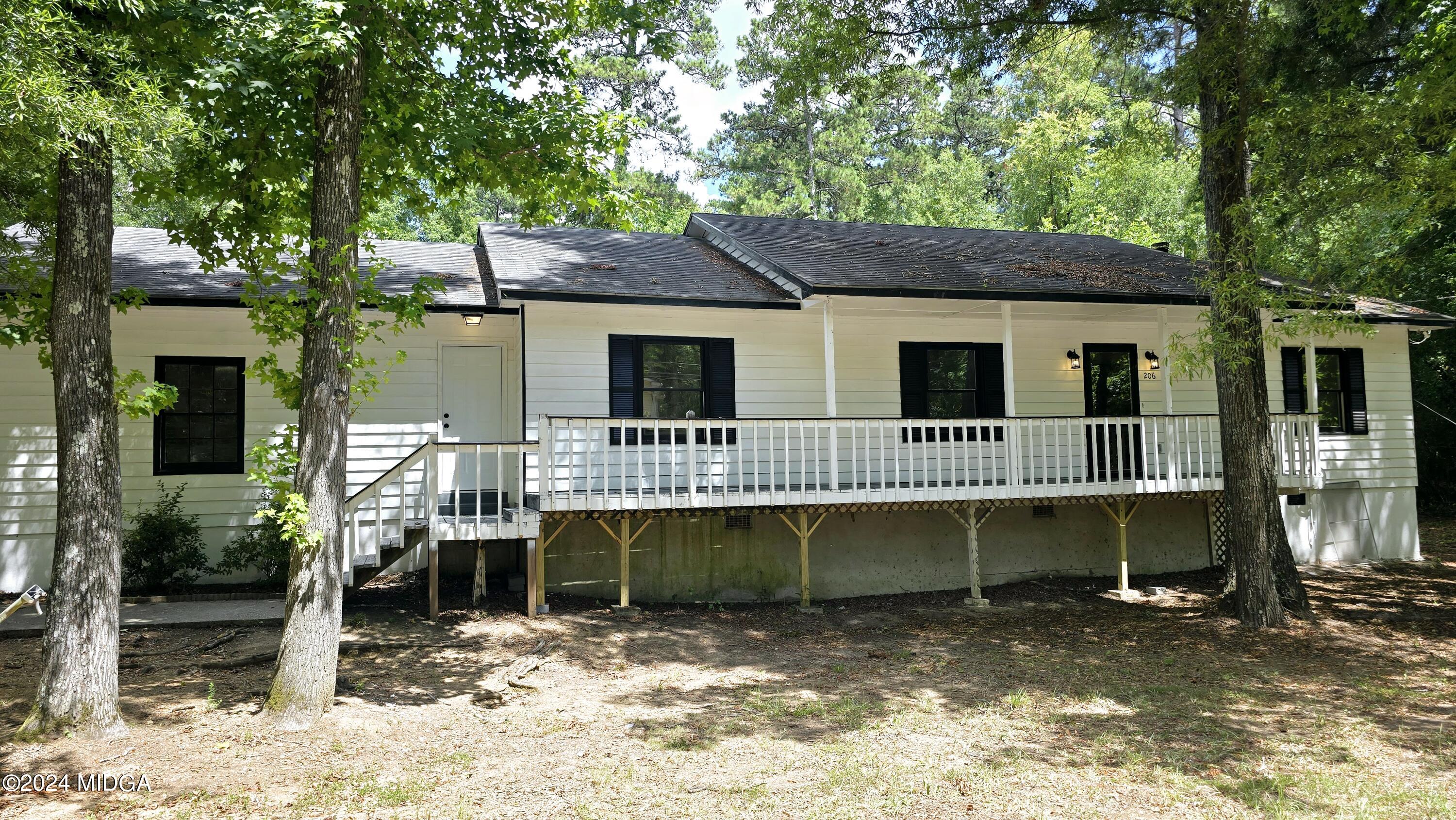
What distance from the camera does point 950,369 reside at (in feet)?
44.2

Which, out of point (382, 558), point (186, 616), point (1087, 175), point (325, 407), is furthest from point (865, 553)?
point (1087, 175)

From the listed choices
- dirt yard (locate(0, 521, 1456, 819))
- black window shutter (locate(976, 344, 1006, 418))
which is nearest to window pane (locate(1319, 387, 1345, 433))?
dirt yard (locate(0, 521, 1456, 819))

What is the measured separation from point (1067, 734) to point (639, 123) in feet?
20.9

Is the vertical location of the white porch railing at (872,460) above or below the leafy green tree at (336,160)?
below

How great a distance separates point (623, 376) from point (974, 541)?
5270mm

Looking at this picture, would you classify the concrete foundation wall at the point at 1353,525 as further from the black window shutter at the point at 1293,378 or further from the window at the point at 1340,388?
the black window shutter at the point at 1293,378

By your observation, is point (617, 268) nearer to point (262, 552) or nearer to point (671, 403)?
point (671, 403)

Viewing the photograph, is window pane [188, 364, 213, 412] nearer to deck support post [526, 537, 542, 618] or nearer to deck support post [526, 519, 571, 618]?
deck support post [526, 519, 571, 618]

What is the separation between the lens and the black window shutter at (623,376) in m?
11.6

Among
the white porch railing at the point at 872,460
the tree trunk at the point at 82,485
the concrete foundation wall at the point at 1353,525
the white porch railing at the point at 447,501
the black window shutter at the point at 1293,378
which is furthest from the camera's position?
the concrete foundation wall at the point at 1353,525

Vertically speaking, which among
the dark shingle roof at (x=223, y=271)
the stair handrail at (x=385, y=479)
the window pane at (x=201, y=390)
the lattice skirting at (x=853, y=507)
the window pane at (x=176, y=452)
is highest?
the dark shingle roof at (x=223, y=271)

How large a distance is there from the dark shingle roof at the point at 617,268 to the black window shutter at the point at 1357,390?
10.6 metres

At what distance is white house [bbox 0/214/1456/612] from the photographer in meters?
10.7

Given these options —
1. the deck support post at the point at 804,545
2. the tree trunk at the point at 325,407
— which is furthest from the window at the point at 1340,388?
the tree trunk at the point at 325,407
